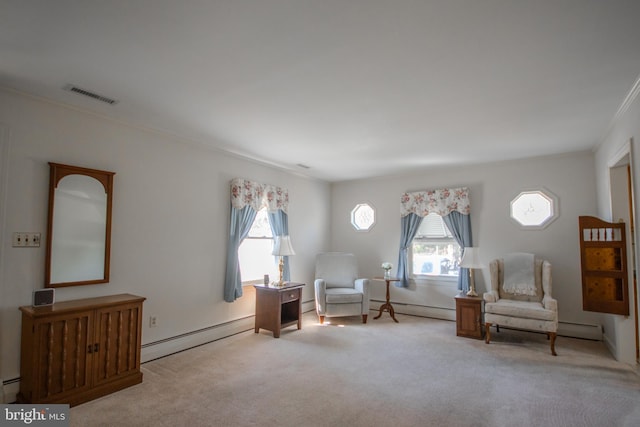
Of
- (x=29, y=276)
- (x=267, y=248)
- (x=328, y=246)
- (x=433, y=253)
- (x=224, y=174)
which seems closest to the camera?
(x=29, y=276)

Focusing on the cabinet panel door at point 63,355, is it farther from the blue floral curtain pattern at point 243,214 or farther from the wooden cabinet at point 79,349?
the blue floral curtain pattern at point 243,214

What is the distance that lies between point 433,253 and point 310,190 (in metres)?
2.51

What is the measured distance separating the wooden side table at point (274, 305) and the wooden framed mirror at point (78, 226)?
1.97 metres

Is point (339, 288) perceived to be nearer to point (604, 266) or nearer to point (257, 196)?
point (257, 196)

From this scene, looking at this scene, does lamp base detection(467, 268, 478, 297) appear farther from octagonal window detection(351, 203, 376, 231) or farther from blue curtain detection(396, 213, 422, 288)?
octagonal window detection(351, 203, 376, 231)

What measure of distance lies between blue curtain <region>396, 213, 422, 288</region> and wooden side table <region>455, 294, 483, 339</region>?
4.30 feet

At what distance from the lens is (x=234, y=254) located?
4602mm

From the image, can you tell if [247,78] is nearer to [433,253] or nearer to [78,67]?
[78,67]

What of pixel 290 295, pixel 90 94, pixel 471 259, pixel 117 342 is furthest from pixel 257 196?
pixel 471 259

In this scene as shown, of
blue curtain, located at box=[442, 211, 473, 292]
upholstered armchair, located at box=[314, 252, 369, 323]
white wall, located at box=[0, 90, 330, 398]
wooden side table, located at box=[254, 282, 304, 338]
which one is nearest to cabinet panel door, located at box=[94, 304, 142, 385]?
white wall, located at box=[0, 90, 330, 398]

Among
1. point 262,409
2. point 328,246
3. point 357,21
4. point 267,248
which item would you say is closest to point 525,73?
point 357,21

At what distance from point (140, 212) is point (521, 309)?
4.59 metres

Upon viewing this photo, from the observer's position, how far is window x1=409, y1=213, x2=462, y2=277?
18.4ft

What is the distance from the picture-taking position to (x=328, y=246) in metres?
6.88
